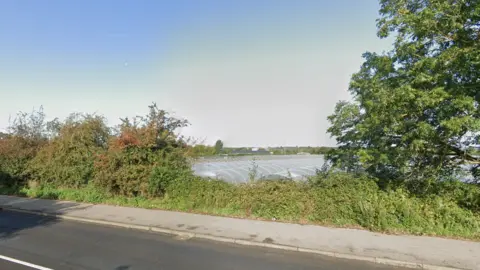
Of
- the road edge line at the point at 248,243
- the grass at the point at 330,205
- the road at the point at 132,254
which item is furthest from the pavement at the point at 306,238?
the grass at the point at 330,205

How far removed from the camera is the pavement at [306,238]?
5.18m

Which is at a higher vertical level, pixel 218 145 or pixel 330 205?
pixel 218 145

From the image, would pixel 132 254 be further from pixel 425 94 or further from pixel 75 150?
pixel 75 150

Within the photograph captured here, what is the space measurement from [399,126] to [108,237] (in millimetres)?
7769

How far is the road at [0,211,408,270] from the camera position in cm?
518

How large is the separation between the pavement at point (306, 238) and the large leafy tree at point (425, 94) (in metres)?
2.13

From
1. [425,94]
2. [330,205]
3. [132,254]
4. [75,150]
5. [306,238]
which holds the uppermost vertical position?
[425,94]

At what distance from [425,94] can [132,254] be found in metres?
7.26

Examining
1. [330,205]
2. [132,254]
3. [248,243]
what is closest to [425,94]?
[330,205]

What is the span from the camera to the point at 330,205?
755 cm

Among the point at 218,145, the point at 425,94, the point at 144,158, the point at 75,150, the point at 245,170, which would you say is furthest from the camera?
the point at 245,170

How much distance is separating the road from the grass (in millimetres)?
2071

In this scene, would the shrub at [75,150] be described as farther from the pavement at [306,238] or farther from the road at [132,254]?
the road at [132,254]

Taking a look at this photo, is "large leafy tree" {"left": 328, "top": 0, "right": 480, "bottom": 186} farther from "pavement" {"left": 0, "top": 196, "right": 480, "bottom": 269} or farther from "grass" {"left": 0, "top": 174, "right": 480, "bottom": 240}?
"pavement" {"left": 0, "top": 196, "right": 480, "bottom": 269}
